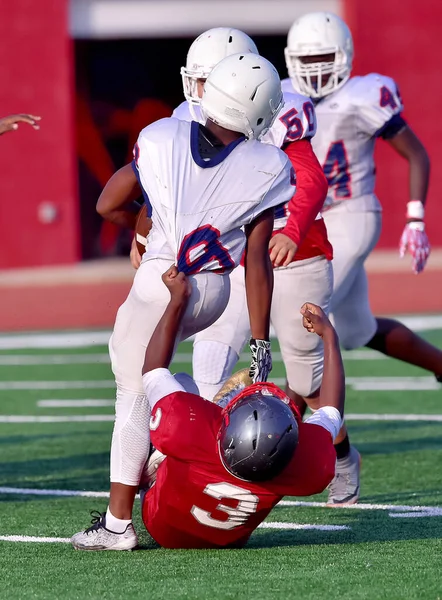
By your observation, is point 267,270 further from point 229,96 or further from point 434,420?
point 434,420

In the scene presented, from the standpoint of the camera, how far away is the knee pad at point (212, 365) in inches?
185

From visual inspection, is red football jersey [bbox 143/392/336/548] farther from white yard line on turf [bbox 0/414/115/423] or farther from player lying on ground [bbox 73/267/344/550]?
white yard line on turf [bbox 0/414/115/423]

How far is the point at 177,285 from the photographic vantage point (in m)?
3.89

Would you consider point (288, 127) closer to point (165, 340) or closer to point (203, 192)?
point (203, 192)

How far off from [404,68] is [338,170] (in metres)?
10.5

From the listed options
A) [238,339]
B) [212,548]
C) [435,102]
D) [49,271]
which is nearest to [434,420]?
[238,339]

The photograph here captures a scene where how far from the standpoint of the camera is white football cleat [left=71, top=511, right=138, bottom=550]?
4.09m

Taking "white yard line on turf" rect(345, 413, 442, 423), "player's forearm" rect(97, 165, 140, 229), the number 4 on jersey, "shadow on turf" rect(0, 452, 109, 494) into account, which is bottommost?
"white yard line on turf" rect(345, 413, 442, 423)

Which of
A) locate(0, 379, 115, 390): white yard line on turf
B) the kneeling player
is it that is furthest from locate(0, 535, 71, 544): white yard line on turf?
locate(0, 379, 115, 390): white yard line on turf

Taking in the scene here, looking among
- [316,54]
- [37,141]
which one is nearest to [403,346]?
[316,54]

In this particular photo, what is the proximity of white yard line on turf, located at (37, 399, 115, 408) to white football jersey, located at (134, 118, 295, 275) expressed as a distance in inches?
144

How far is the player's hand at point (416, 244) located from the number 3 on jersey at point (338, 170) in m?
0.34

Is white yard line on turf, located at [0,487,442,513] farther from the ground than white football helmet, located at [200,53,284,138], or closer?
closer

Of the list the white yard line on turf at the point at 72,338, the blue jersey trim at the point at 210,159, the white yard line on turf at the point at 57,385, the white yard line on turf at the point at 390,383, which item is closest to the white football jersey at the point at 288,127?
the blue jersey trim at the point at 210,159
